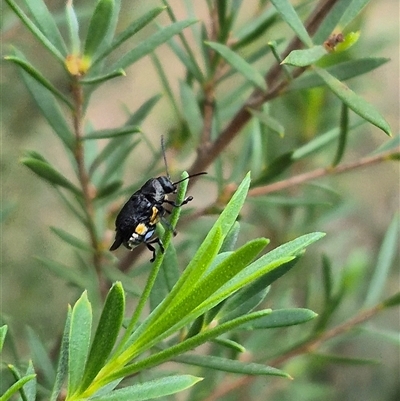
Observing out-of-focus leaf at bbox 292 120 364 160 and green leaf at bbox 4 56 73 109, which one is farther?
out-of-focus leaf at bbox 292 120 364 160

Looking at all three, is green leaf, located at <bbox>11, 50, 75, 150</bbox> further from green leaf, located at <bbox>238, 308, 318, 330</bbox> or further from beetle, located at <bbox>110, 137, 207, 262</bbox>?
green leaf, located at <bbox>238, 308, 318, 330</bbox>

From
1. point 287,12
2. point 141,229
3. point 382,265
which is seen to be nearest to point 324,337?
point 382,265

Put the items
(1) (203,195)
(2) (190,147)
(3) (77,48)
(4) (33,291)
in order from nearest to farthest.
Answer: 1. (3) (77,48)
2. (2) (190,147)
3. (4) (33,291)
4. (1) (203,195)

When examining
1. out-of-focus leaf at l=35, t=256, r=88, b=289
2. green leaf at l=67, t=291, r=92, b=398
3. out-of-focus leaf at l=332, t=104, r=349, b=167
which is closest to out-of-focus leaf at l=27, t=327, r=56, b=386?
out-of-focus leaf at l=35, t=256, r=88, b=289

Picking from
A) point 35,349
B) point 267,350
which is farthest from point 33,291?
point 35,349

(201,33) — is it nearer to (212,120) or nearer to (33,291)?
(212,120)
